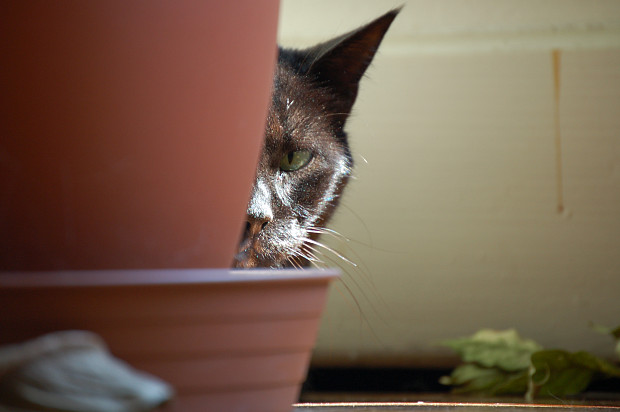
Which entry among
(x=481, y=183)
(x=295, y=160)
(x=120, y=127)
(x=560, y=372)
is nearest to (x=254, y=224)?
(x=295, y=160)

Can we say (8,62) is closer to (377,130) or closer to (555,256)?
(377,130)

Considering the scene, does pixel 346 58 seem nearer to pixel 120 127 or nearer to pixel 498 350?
pixel 498 350

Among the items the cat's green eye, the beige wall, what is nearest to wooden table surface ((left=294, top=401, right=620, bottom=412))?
the cat's green eye

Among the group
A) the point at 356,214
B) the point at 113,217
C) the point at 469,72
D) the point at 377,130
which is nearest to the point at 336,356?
the point at 356,214

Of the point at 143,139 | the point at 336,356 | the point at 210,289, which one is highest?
the point at 143,139

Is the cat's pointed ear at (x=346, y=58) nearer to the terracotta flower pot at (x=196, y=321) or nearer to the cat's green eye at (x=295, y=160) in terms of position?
the cat's green eye at (x=295, y=160)

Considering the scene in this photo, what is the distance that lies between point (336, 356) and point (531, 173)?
75cm

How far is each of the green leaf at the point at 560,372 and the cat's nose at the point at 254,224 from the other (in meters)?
0.55

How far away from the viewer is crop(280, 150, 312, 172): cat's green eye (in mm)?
1290

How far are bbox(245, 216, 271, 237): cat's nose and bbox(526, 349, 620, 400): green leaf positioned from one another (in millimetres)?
552

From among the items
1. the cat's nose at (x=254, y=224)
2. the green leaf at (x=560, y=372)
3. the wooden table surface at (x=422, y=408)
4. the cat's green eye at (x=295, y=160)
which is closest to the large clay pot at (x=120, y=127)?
the wooden table surface at (x=422, y=408)

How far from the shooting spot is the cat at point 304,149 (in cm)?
111

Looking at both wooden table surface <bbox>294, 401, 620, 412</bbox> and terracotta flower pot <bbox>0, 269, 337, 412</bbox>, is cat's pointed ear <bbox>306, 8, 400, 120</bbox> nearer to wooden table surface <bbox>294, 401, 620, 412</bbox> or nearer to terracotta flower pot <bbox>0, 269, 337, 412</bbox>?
wooden table surface <bbox>294, 401, 620, 412</bbox>

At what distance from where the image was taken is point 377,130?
188cm
